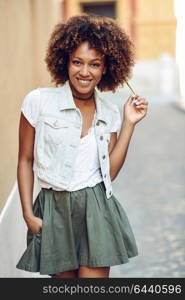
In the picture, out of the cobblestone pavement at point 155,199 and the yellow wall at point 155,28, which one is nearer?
the cobblestone pavement at point 155,199

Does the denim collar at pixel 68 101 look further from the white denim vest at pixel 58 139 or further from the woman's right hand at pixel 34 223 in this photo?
the woman's right hand at pixel 34 223

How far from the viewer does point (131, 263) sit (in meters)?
5.73

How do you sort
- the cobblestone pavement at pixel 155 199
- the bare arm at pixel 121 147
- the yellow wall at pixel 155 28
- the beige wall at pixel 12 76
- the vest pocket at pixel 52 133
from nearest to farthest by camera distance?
1. the vest pocket at pixel 52 133
2. the bare arm at pixel 121 147
3. the beige wall at pixel 12 76
4. the cobblestone pavement at pixel 155 199
5. the yellow wall at pixel 155 28

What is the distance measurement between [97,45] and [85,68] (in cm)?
13

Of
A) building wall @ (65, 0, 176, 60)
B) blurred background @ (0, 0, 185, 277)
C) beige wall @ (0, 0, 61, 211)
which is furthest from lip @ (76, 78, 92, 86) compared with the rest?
building wall @ (65, 0, 176, 60)

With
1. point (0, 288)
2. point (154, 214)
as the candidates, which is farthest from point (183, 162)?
point (0, 288)

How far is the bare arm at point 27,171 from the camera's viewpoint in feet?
10.5

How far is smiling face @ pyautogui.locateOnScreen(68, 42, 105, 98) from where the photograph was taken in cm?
317

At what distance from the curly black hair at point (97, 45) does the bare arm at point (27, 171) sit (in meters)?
0.37

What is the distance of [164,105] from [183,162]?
10100mm

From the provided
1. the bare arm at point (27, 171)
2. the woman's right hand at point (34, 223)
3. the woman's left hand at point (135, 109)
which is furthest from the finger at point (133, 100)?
the woman's right hand at point (34, 223)

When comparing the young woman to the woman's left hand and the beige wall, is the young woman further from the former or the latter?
the beige wall

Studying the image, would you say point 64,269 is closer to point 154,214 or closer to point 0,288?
Answer: point 0,288

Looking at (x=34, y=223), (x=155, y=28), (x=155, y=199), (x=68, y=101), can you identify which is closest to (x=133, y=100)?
(x=68, y=101)
